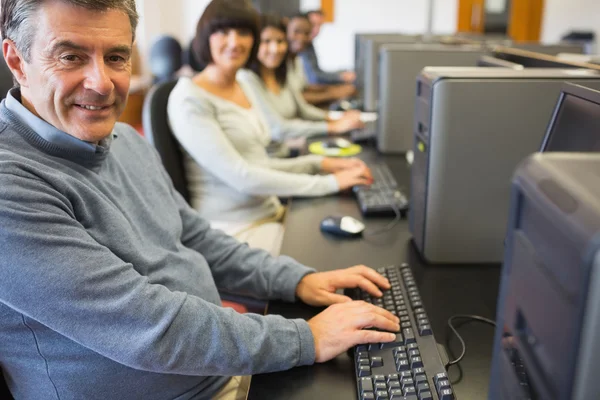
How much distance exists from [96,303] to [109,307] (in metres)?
0.02

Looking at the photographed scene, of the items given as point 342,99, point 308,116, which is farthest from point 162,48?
point 308,116

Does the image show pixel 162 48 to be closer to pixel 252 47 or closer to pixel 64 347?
pixel 252 47

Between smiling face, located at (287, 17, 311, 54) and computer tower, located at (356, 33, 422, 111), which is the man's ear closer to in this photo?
computer tower, located at (356, 33, 422, 111)

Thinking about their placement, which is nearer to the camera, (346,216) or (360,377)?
(360,377)

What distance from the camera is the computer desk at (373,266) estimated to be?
766 mm

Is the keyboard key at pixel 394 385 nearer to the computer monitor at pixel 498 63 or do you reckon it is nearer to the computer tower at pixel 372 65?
the computer monitor at pixel 498 63

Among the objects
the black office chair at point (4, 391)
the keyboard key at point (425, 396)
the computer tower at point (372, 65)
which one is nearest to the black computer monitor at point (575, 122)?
the keyboard key at point (425, 396)

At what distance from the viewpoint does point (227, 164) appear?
163cm

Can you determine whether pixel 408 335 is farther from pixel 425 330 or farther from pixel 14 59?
pixel 14 59

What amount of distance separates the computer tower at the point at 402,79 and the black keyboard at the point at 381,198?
1.35 ft

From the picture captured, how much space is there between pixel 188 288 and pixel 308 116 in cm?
226

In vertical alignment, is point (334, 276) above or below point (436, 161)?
below

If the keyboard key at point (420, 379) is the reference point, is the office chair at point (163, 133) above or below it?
above

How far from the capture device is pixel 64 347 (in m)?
0.77
